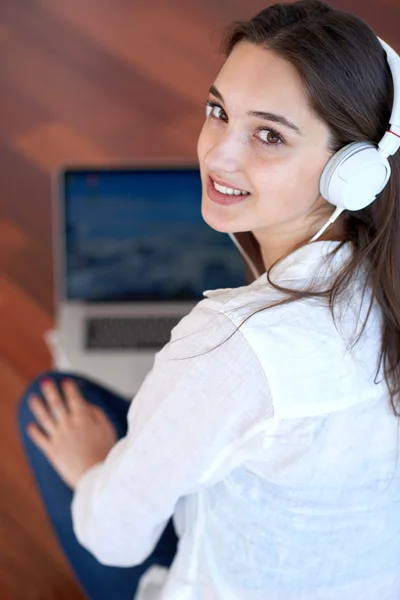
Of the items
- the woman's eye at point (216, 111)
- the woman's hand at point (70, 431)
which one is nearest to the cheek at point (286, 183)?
the woman's eye at point (216, 111)

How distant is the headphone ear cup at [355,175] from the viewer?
88cm

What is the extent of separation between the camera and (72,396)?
4.58 ft

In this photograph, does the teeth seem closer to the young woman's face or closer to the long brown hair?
the young woman's face

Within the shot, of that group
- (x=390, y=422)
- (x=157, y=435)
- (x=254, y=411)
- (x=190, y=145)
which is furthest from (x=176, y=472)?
(x=190, y=145)

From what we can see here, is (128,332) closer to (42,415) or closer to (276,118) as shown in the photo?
(42,415)

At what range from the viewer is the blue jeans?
1.23 meters

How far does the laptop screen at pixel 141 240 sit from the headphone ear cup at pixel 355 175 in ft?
2.55

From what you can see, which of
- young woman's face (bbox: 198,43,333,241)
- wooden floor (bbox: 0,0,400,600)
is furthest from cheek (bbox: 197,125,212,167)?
wooden floor (bbox: 0,0,400,600)

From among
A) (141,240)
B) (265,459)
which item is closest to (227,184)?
(265,459)

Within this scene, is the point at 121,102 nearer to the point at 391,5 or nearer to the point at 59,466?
the point at 391,5

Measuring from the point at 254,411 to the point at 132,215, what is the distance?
36.2 inches

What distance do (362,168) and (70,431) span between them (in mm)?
733

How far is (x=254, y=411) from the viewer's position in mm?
846

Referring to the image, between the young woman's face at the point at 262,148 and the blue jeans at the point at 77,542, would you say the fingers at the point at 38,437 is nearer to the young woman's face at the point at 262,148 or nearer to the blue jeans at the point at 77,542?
the blue jeans at the point at 77,542
